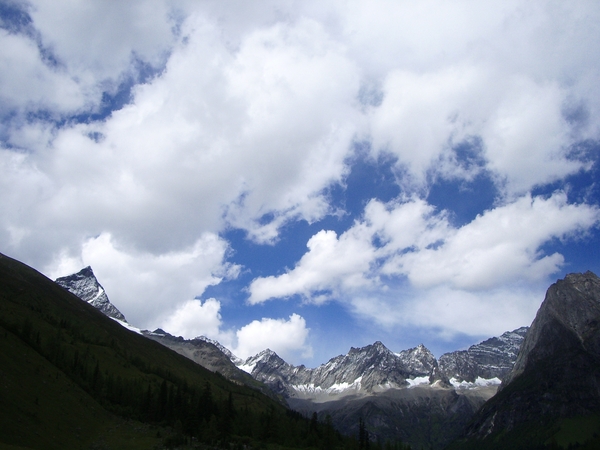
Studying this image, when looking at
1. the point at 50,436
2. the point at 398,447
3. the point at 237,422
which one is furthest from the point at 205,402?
the point at 398,447

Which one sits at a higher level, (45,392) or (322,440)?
(45,392)

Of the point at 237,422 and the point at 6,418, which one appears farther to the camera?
the point at 237,422

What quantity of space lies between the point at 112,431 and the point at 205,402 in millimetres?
44376

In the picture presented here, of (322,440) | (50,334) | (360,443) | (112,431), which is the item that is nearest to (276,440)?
(322,440)

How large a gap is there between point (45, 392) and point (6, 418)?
25939 millimetres

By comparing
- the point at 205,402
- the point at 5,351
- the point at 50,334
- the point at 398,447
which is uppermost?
the point at 50,334

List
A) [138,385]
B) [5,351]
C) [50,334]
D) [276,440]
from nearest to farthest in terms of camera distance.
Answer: [5,351]
[276,440]
[138,385]
[50,334]

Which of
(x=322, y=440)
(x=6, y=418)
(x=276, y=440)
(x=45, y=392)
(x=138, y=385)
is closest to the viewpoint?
(x=6, y=418)

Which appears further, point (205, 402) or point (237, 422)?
point (237, 422)

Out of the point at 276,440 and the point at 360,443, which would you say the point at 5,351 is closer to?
the point at 276,440

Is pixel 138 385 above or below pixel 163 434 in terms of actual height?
above

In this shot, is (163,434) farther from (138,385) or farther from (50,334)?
(50,334)

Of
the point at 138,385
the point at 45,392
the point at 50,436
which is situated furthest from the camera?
the point at 138,385

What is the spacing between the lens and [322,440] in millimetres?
146250
